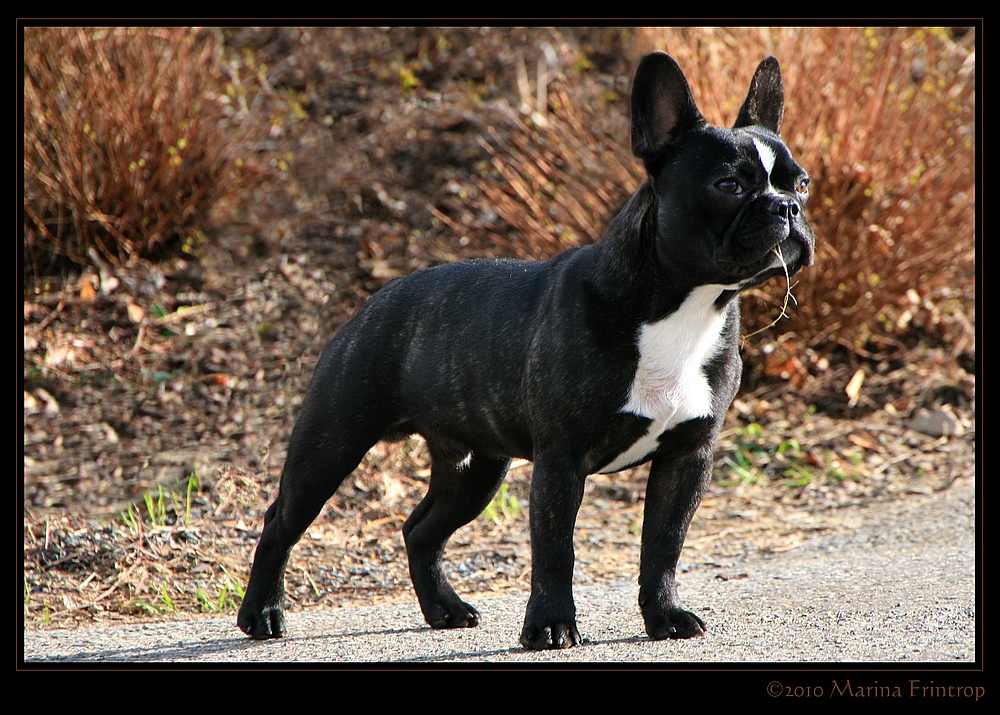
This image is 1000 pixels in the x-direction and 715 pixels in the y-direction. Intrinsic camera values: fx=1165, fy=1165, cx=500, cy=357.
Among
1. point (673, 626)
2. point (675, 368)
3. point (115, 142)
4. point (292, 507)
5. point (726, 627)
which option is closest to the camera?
point (675, 368)

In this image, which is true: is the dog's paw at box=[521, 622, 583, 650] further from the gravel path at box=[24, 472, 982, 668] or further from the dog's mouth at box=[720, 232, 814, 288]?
the dog's mouth at box=[720, 232, 814, 288]

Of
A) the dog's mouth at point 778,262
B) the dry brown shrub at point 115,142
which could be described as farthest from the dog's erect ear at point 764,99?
the dry brown shrub at point 115,142

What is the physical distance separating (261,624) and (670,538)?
1.82 m

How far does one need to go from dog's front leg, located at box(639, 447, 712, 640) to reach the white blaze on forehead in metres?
1.09

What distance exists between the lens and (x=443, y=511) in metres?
5.23

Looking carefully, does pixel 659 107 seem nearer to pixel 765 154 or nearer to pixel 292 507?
pixel 765 154

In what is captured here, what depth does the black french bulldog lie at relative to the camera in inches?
161

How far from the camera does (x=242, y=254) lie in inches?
389

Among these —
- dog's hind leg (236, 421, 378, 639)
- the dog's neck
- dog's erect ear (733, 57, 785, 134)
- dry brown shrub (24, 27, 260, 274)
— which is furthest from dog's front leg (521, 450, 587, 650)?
dry brown shrub (24, 27, 260, 274)

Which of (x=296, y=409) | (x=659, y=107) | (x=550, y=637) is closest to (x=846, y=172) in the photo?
(x=296, y=409)

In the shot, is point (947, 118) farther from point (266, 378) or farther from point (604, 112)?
point (266, 378)

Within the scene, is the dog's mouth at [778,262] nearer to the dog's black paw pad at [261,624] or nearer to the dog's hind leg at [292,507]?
the dog's hind leg at [292,507]
